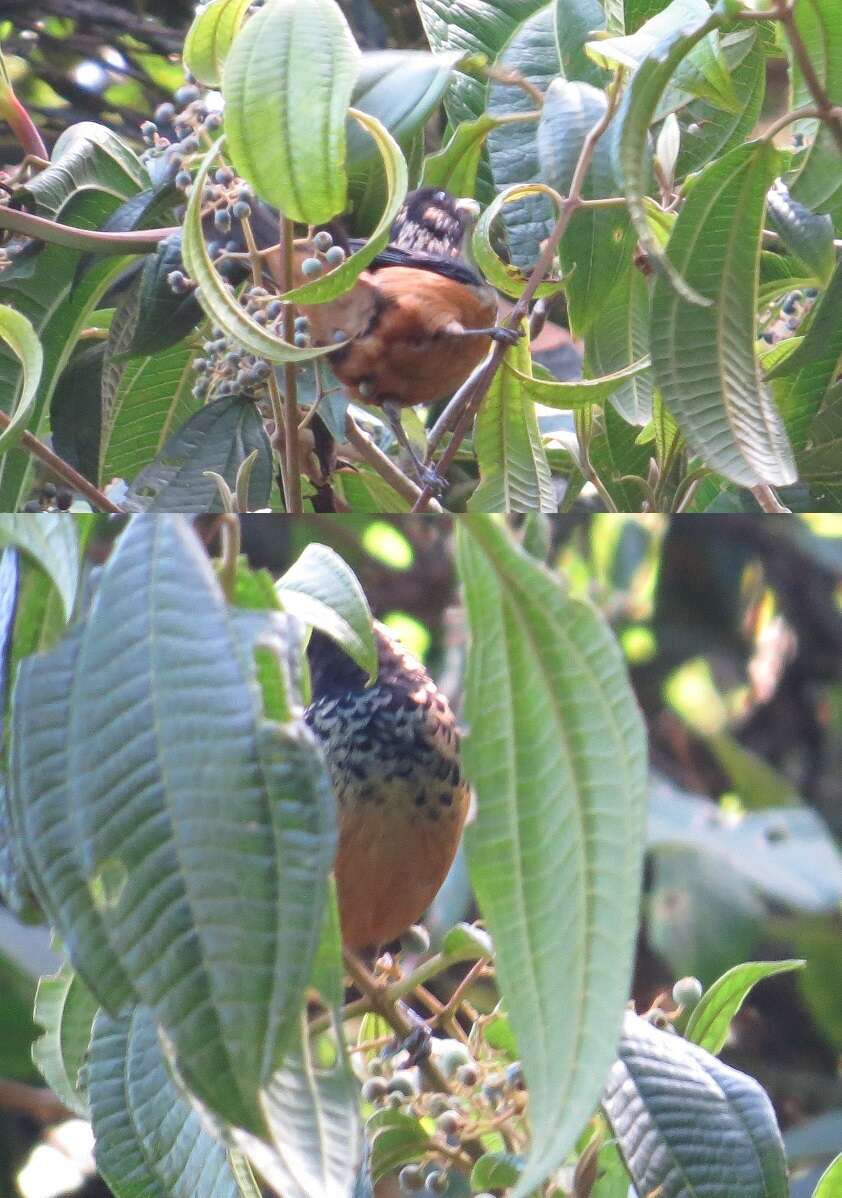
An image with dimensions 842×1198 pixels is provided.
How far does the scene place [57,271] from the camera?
81 cm

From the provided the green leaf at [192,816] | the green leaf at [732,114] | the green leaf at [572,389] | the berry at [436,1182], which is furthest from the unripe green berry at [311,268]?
the berry at [436,1182]

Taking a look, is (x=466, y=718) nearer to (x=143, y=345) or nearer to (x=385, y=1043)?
(x=385, y=1043)

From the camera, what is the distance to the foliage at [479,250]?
54cm

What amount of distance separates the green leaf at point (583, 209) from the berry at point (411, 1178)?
434 millimetres

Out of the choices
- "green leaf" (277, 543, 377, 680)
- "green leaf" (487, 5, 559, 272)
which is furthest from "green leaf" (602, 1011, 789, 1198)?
"green leaf" (487, 5, 559, 272)

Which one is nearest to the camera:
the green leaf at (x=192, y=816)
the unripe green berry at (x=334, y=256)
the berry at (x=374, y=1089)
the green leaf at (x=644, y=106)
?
the green leaf at (x=192, y=816)

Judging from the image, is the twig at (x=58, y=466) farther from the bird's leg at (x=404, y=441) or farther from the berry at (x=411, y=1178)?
the berry at (x=411, y=1178)

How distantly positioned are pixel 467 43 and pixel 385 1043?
23.0 inches

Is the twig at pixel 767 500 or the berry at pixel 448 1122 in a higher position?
the twig at pixel 767 500

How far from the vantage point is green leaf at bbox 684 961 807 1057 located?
2.22 ft

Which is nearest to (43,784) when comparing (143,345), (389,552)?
(143,345)

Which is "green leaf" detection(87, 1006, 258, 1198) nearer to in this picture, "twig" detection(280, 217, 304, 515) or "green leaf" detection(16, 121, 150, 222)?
"twig" detection(280, 217, 304, 515)

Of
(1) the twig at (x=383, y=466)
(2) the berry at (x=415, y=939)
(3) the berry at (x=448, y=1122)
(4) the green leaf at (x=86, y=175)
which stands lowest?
(2) the berry at (x=415, y=939)

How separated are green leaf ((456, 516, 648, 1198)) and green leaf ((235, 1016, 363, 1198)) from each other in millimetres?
51
